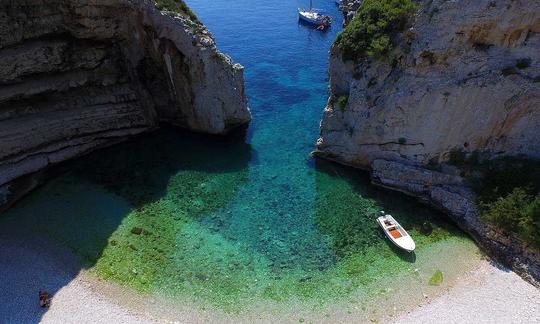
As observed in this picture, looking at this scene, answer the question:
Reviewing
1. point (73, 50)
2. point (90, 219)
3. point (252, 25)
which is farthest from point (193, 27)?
point (252, 25)

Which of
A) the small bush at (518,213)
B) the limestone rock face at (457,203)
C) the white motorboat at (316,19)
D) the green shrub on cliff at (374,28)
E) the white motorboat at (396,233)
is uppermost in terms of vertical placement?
the green shrub on cliff at (374,28)

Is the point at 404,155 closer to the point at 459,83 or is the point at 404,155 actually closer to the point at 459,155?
the point at 459,155

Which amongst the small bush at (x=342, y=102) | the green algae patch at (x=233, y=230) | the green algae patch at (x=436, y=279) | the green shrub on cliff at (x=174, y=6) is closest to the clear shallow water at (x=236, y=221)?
the green algae patch at (x=233, y=230)

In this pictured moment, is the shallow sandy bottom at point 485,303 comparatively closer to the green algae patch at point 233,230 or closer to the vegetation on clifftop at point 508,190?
the green algae patch at point 233,230

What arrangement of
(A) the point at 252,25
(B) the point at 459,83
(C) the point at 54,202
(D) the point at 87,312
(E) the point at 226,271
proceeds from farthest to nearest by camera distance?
(A) the point at 252,25
(C) the point at 54,202
(B) the point at 459,83
(E) the point at 226,271
(D) the point at 87,312

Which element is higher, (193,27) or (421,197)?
(193,27)

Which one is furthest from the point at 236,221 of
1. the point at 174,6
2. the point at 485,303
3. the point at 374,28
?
the point at 174,6

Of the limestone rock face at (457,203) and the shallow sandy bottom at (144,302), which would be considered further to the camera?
the limestone rock face at (457,203)
